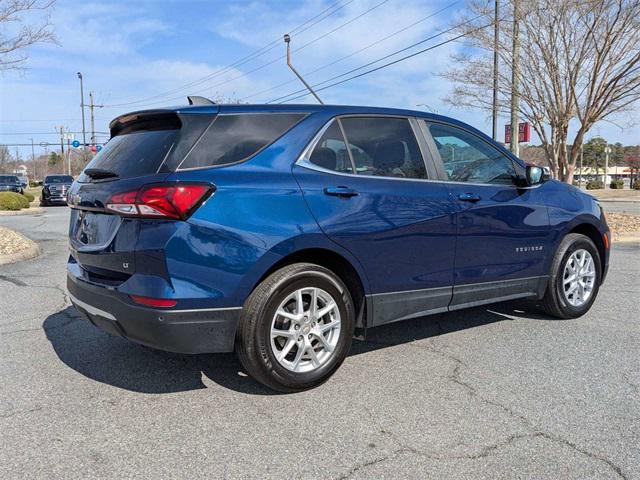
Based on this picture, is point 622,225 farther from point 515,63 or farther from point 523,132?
point 515,63

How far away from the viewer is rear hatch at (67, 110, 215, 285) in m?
3.10

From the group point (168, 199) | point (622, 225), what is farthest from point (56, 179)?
point (168, 199)

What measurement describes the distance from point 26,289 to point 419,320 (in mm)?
4683

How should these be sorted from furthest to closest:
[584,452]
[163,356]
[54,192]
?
[54,192], [163,356], [584,452]

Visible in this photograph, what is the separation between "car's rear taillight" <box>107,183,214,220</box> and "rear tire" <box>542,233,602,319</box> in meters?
3.47

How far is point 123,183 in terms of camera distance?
3201 mm

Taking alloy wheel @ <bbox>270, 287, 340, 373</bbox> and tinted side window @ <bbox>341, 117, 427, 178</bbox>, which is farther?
tinted side window @ <bbox>341, 117, 427, 178</bbox>

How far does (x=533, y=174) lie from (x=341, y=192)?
2079 mm

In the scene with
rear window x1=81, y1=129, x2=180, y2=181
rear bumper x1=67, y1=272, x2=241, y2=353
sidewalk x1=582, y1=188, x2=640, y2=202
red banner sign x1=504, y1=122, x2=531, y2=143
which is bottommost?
rear bumper x1=67, y1=272, x2=241, y2=353

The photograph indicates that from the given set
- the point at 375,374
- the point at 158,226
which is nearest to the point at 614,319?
the point at 375,374

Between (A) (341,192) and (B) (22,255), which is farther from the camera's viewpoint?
(B) (22,255)

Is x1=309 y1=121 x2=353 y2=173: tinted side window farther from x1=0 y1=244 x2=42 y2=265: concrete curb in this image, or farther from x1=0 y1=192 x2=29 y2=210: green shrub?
x1=0 y1=192 x2=29 y2=210: green shrub

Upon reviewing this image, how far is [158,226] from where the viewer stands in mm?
2980

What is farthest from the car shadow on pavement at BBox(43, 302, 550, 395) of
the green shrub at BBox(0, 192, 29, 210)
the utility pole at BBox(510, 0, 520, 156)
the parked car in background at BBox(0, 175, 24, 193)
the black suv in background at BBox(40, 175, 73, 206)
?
the parked car in background at BBox(0, 175, 24, 193)
